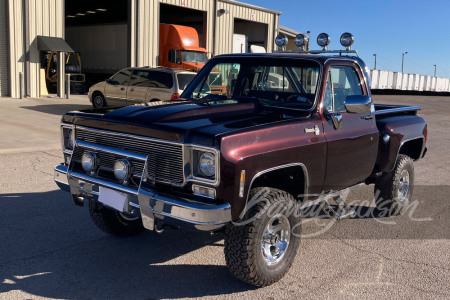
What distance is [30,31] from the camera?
20719 millimetres

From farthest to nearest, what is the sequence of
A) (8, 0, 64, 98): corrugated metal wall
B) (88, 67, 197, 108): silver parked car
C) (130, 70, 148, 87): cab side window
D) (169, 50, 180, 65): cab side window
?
1. (169, 50, 180, 65): cab side window
2. (8, 0, 64, 98): corrugated metal wall
3. (130, 70, 148, 87): cab side window
4. (88, 67, 197, 108): silver parked car

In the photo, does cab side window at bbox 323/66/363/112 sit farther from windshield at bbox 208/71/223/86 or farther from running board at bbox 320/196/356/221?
running board at bbox 320/196/356/221

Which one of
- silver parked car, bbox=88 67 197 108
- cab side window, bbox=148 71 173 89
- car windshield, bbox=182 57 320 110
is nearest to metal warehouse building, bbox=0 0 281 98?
silver parked car, bbox=88 67 197 108

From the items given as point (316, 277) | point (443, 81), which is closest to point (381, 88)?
point (443, 81)

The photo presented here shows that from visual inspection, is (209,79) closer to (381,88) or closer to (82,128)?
(82,128)

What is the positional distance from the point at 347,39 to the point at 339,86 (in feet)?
4.85

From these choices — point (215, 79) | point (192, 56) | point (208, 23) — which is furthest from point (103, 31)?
point (215, 79)

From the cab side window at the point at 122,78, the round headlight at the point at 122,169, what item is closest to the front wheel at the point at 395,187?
the round headlight at the point at 122,169

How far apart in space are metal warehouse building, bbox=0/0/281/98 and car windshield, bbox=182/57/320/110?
1714cm

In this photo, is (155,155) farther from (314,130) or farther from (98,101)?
(98,101)

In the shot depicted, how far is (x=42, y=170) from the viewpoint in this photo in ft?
25.5

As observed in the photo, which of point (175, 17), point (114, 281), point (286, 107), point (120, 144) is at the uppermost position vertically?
point (175, 17)

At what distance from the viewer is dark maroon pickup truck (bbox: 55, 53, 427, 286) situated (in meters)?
3.52

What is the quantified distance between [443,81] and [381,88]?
1502 cm
